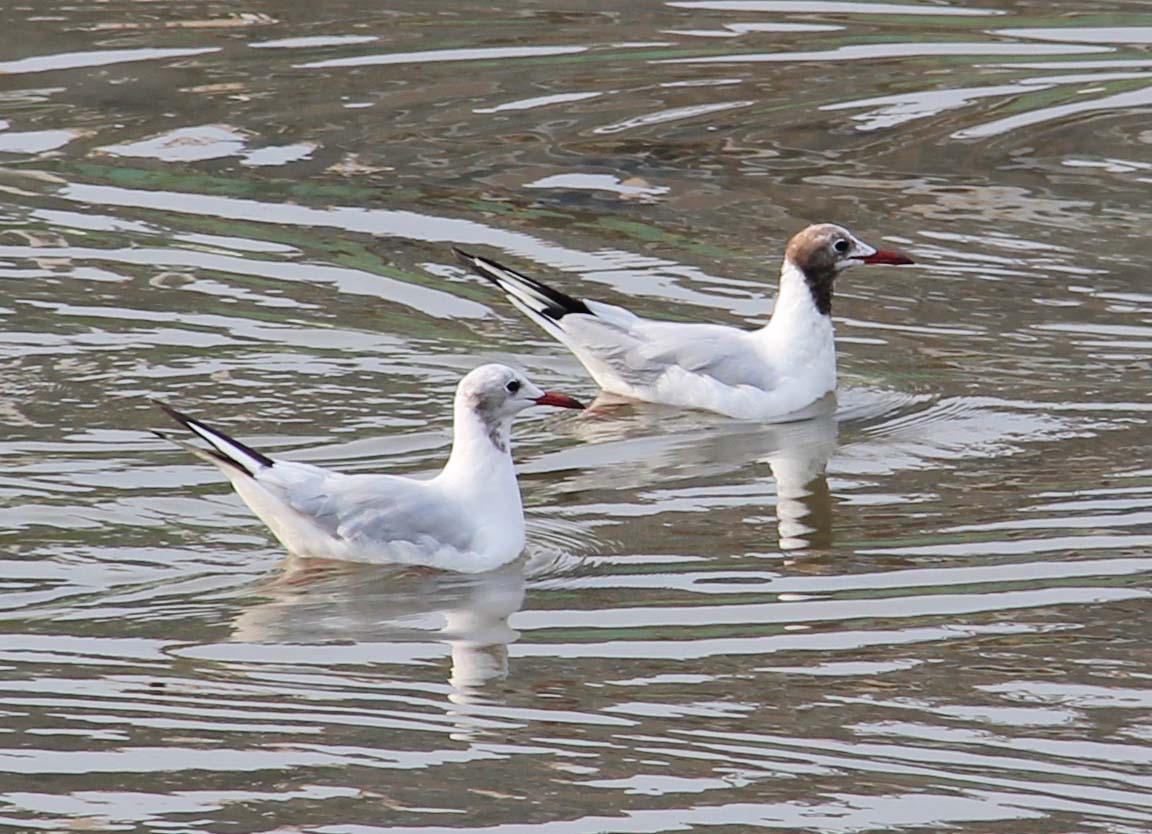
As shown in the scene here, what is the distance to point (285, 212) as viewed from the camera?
14.7 meters

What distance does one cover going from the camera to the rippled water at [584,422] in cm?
731

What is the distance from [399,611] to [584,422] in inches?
118

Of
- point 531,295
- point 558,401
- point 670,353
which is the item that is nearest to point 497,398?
point 558,401

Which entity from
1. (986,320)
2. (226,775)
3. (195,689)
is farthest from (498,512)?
(986,320)

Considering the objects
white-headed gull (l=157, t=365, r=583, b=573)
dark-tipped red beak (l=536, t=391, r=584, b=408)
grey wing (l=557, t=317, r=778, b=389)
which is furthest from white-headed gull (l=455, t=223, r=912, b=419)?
white-headed gull (l=157, t=365, r=583, b=573)

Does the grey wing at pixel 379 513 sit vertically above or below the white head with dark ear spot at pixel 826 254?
below

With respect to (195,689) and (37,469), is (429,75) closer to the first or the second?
(37,469)

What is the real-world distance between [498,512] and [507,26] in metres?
10.2

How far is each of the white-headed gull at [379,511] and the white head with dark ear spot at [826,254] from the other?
10.6ft

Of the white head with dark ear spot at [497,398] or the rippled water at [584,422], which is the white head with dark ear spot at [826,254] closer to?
the rippled water at [584,422]

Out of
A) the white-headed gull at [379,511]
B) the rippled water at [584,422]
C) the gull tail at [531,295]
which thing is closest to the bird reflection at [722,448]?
the rippled water at [584,422]

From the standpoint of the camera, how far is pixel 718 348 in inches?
472

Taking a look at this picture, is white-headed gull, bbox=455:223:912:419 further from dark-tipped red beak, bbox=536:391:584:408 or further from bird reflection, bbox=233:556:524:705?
bird reflection, bbox=233:556:524:705

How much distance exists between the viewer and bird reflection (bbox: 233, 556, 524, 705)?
838cm
